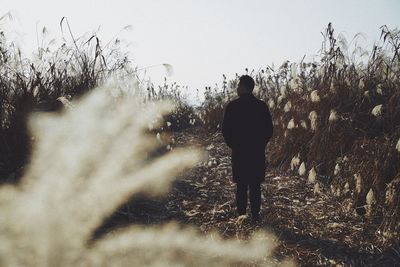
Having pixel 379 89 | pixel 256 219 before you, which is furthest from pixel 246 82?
pixel 379 89

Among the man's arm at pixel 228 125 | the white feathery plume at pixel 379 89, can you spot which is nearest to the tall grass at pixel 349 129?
the white feathery plume at pixel 379 89

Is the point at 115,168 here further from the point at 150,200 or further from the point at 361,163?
the point at 361,163

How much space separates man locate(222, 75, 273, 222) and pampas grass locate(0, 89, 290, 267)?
599mm

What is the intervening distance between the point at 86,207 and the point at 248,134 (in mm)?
1655

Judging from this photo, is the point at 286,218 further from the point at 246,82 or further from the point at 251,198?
the point at 246,82

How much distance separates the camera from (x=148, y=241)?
3232 mm

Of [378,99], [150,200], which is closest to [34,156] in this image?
[150,200]

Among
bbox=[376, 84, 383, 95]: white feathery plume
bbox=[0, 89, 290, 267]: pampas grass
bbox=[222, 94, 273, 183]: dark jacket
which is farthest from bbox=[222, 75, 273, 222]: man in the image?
bbox=[376, 84, 383, 95]: white feathery plume

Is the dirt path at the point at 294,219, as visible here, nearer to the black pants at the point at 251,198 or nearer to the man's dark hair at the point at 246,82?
the black pants at the point at 251,198

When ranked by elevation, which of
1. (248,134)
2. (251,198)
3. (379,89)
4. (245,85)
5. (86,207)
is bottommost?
(251,198)

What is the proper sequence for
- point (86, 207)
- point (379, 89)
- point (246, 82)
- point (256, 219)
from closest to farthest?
point (86, 207) → point (246, 82) → point (256, 219) → point (379, 89)

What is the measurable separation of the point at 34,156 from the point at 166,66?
179 cm

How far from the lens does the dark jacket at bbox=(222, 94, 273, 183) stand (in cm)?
380

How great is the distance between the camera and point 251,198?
388 centimetres
